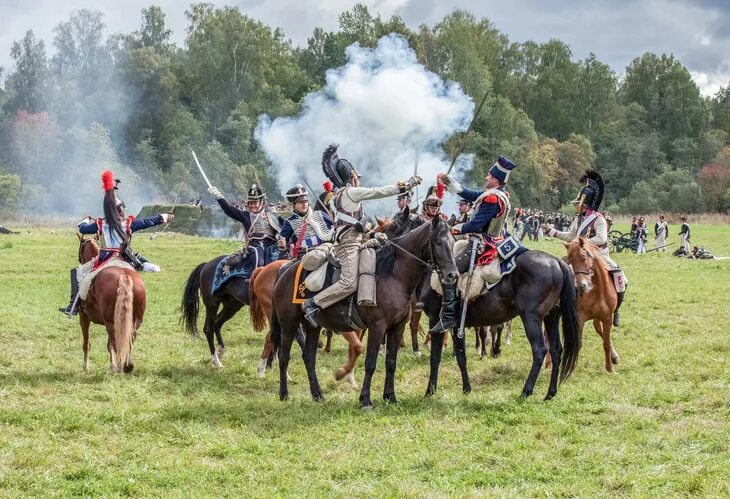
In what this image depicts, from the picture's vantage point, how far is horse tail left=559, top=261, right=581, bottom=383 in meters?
9.89

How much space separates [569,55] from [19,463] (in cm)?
9137

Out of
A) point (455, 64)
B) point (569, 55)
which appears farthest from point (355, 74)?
point (569, 55)

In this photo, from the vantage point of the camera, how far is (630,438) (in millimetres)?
7898

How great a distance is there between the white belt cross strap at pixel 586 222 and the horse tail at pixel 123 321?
6.54 metres

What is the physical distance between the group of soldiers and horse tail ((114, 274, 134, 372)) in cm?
88

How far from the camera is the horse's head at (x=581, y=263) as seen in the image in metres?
10.8

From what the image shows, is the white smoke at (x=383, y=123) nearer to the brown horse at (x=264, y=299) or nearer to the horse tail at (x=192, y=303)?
the horse tail at (x=192, y=303)

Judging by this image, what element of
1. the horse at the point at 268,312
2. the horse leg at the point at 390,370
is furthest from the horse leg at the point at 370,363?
the horse at the point at 268,312

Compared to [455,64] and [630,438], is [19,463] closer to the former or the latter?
[630,438]

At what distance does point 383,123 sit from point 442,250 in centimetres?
2816

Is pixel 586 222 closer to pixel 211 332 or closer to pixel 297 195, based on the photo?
pixel 297 195

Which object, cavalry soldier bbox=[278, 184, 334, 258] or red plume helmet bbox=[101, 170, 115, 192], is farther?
cavalry soldier bbox=[278, 184, 334, 258]

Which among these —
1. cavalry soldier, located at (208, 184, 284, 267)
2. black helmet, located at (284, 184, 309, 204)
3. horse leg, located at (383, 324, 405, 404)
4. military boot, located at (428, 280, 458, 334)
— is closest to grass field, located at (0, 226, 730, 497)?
horse leg, located at (383, 324, 405, 404)

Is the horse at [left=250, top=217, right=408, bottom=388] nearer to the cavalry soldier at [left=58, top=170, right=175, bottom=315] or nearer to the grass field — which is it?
the grass field
